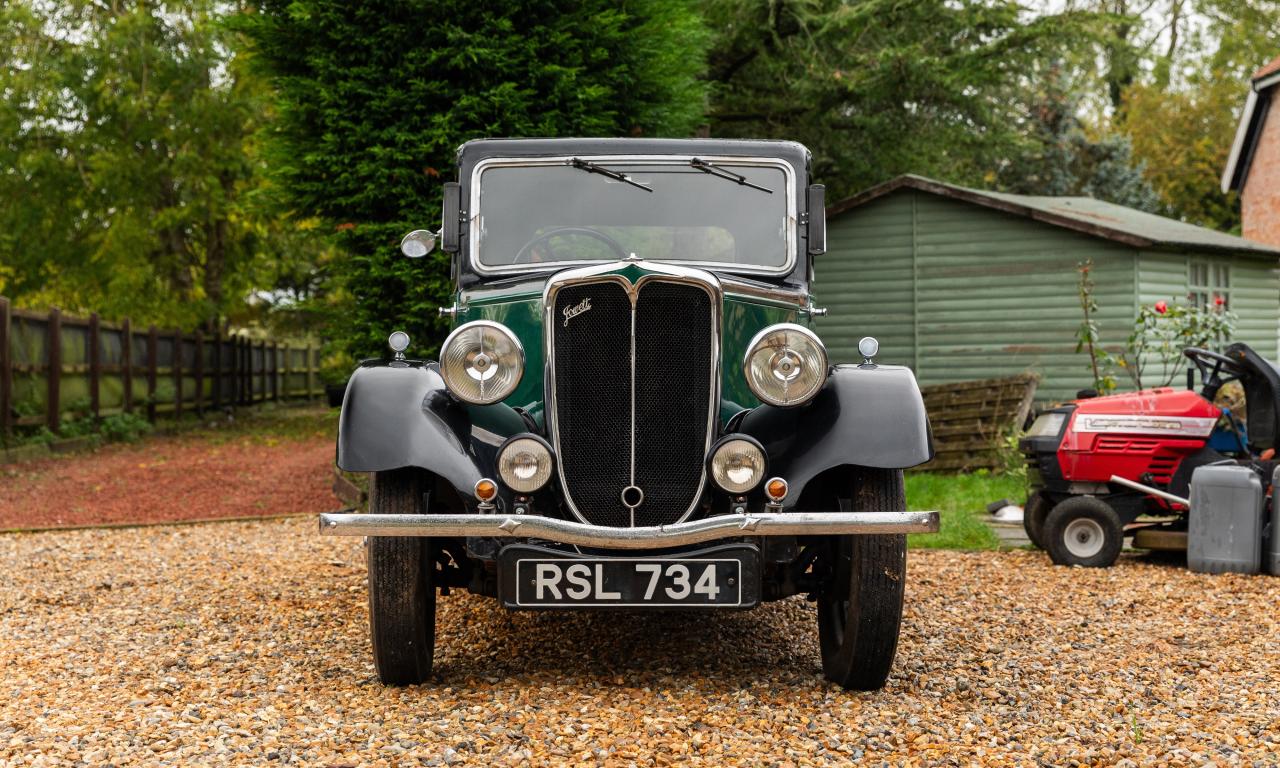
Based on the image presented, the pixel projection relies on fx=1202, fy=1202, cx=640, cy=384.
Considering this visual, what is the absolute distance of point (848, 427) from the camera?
13.4 ft

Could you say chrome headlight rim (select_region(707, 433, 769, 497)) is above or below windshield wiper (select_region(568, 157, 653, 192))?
below

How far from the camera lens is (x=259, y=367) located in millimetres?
24672

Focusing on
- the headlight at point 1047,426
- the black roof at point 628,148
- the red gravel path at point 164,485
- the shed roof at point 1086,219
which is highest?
the shed roof at point 1086,219

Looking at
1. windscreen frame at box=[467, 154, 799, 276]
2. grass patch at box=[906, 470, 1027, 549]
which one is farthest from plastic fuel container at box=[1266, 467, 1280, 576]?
windscreen frame at box=[467, 154, 799, 276]

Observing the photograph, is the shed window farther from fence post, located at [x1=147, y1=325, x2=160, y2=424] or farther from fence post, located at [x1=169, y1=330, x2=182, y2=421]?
fence post, located at [x1=169, y1=330, x2=182, y2=421]

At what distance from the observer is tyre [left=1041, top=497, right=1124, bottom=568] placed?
7082mm

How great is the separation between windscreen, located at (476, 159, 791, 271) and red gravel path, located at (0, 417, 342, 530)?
5760 mm

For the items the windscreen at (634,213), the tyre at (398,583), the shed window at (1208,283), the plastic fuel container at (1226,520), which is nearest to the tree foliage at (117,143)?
the shed window at (1208,283)

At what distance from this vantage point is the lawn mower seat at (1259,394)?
22.7 ft

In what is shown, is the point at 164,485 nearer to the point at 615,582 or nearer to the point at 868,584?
the point at 615,582

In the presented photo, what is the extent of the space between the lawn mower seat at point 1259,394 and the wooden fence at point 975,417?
473 cm

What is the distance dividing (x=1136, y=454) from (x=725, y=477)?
4152 millimetres

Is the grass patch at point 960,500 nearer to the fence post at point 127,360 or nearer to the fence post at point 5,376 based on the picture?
the fence post at point 5,376

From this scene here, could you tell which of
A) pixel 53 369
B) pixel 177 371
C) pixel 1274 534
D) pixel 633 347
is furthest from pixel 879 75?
pixel 177 371
